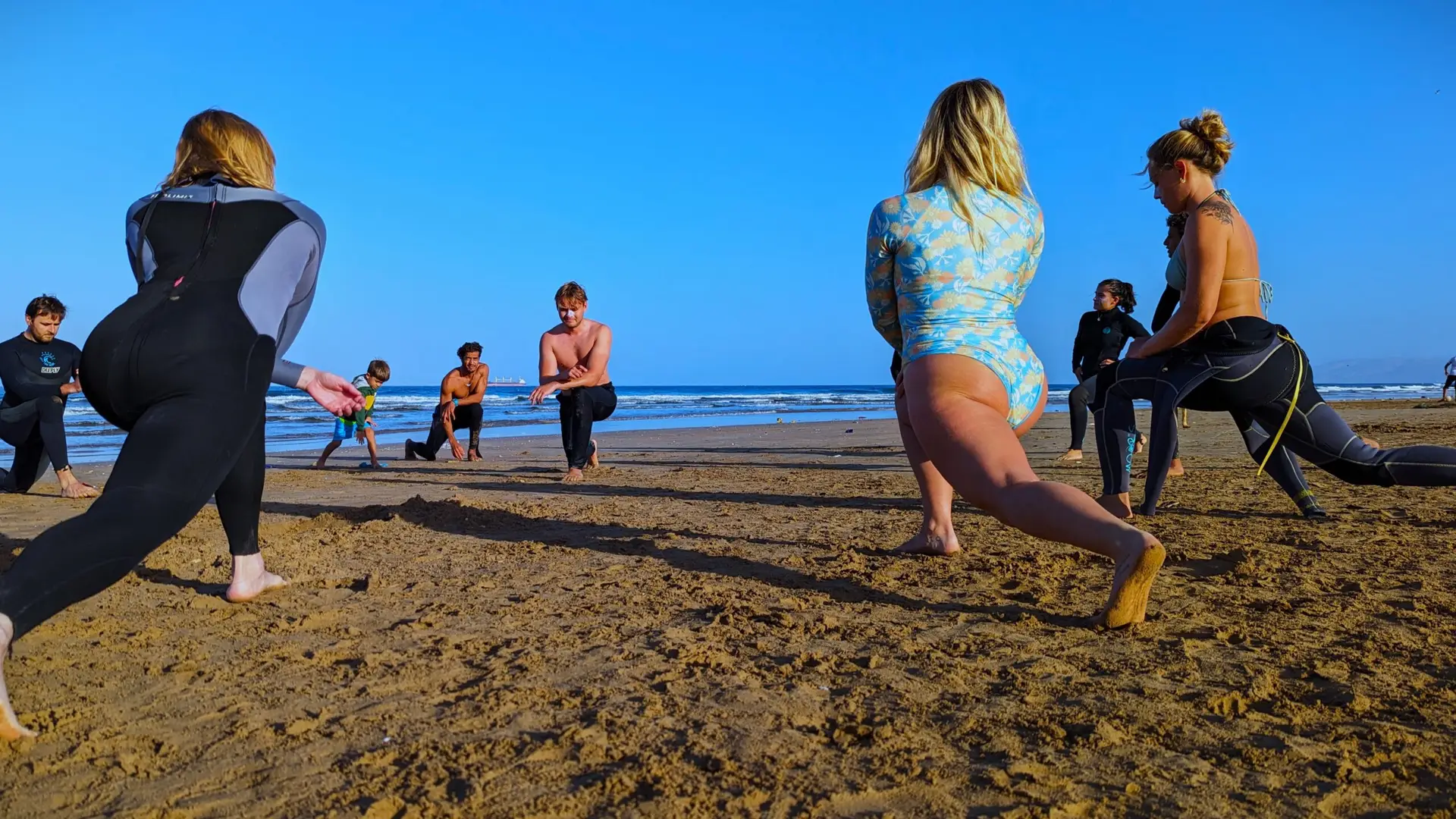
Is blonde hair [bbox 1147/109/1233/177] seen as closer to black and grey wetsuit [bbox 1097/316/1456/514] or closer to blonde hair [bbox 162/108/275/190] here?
black and grey wetsuit [bbox 1097/316/1456/514]

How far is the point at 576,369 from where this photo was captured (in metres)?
8.92

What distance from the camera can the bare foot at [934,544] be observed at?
4.41 m

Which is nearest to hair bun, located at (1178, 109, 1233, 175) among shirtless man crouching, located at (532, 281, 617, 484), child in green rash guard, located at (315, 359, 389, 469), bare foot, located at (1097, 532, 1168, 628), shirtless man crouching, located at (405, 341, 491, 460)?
bare foot, located at (1097, 532, 1168, 628)

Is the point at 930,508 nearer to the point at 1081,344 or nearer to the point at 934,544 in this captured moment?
the point at 934,544

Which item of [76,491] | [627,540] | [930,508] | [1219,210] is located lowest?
[627,540]

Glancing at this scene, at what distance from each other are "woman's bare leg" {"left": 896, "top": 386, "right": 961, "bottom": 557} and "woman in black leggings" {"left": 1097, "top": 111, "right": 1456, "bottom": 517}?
131 cm

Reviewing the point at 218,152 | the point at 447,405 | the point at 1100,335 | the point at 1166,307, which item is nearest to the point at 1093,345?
the point at 1100,335

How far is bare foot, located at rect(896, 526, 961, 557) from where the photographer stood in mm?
4414

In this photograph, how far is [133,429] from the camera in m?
2.64

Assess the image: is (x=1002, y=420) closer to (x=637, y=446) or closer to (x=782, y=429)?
(x=637, y=446)

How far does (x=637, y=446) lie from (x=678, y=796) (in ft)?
43.6

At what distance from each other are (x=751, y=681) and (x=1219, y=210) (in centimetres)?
333

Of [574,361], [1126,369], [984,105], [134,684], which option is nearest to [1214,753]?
[984,105]

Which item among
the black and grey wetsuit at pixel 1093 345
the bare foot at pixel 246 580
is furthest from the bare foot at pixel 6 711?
the black and grey wetsuit at pixel 1093 345
